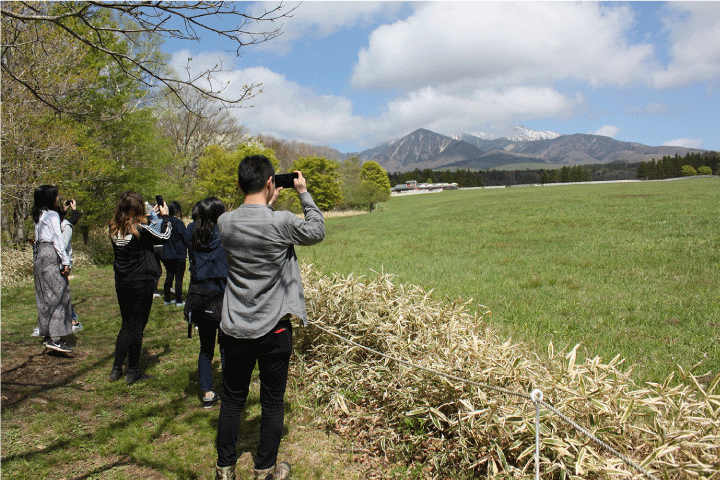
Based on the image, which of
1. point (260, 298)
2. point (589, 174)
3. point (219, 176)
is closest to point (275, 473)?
point (260, 298)

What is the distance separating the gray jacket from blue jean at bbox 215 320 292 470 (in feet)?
0.33

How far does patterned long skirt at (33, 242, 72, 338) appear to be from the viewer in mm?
5719

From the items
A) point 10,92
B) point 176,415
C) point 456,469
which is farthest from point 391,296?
point 10,92

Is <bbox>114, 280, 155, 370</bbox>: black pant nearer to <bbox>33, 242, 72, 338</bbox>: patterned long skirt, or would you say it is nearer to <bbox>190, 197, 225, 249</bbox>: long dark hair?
<bbox>190, 197, 225, 249</bbox>: long dark hair

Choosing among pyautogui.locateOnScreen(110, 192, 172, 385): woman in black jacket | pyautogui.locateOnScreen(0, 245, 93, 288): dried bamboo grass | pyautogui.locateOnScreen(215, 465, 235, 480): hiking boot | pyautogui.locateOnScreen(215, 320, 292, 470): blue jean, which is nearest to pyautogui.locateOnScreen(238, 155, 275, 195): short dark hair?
pyautogui.locateOnScreen(215, 320, 292, 470): blue jean

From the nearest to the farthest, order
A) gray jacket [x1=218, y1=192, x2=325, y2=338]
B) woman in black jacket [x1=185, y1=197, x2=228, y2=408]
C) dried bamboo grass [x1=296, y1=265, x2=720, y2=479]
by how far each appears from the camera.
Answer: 1. dried bamboo grass [x1=296, y1=265, x2=720, y2=479]
2. gray jacket [x1=218, y1=192, x2=325, y2=338]
3. woman in black jacket [x1=185, y1=197, x2=228, y2=408]

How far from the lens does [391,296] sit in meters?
5.07

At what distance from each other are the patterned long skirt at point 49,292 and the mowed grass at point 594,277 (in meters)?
4.57

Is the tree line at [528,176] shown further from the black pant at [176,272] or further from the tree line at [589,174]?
the black pant at [176,272]

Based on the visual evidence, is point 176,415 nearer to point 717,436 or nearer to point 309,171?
point 717,436

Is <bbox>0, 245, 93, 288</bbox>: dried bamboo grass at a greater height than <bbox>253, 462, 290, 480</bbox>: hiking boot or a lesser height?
greater

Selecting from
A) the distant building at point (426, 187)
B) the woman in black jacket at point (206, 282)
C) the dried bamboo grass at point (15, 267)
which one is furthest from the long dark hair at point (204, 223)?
the distant building at point (426, 187)

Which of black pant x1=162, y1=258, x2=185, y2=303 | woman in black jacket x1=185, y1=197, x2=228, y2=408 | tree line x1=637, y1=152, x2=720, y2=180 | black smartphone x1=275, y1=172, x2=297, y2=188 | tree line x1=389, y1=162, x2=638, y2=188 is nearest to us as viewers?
black smartphone x1=275, y1=172, x2=297, y2=188

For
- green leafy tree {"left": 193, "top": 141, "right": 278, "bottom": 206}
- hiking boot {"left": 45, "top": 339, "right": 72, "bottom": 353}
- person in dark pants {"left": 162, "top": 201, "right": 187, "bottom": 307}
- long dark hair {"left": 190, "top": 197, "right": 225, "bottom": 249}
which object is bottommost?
hiking boot {"left": 45, "top": 339, "right": 72, "bottom": 353}
